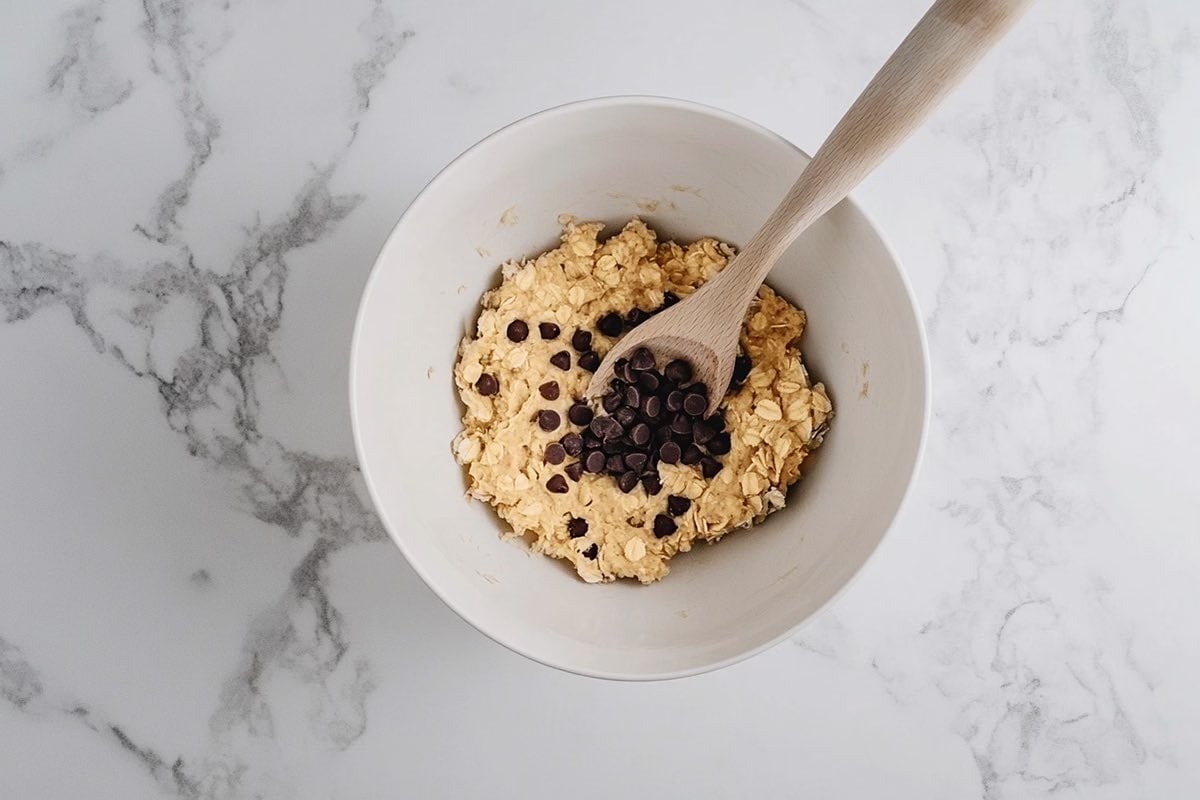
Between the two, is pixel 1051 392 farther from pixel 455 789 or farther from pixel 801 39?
pixel 455 789

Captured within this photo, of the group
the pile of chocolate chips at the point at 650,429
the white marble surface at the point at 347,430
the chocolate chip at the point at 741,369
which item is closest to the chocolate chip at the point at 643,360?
the pile of chocolate chips at the point at 650,429

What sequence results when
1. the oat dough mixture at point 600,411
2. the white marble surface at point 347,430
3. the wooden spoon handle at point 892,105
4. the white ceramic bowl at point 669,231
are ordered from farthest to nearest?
the white marble surface at point 347,430
the oat dough mixture at point 600,411
the white ceramic bowl at point 669,231
the wooden spoon handle at point 892,105

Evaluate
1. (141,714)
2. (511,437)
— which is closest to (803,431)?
(511,437)

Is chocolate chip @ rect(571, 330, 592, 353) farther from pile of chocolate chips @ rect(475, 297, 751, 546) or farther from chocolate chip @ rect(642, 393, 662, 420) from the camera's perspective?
chocolate chip @ rect(642, 393, 662, 420)

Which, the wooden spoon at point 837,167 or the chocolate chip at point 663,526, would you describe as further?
the chocolate chip at point 663,526

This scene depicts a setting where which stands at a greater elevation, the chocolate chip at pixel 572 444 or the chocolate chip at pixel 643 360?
the chocolate chip at pixel 643 360

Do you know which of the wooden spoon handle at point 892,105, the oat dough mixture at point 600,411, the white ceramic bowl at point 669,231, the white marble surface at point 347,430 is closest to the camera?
the wooden spoon handle at point 892,105

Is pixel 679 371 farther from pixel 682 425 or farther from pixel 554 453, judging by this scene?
pixel 554 453

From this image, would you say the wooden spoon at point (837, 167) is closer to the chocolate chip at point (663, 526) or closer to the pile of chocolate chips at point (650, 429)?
the pile of chocolate chips at point (650, 429)
